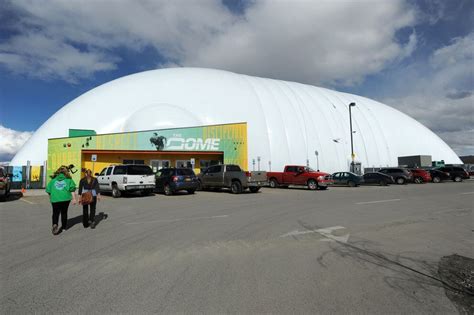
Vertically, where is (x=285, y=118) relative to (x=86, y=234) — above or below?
above

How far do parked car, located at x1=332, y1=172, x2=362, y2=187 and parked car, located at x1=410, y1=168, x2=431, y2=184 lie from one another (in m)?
8.22

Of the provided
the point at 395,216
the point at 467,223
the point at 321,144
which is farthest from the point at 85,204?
the point at 321,144

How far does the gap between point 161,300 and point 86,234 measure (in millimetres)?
4772

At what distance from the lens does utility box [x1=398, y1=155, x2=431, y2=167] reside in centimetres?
3916

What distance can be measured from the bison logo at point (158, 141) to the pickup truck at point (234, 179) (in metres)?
8.79

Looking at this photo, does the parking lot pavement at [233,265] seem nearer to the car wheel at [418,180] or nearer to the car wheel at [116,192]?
the car wheel at [116,192]

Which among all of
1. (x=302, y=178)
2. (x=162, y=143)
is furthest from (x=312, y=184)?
(x=162, y=143)

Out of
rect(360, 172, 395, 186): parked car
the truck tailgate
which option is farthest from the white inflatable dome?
the truck tailgate

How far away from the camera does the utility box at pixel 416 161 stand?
3916 centimetres

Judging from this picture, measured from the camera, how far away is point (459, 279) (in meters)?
4.25

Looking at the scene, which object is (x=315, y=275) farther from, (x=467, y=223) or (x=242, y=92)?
(x=242, y=92)

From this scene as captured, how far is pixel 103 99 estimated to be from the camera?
3503 centimetres

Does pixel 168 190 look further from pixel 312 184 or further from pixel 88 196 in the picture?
pixel 312 184

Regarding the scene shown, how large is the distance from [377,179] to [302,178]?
9731mm
